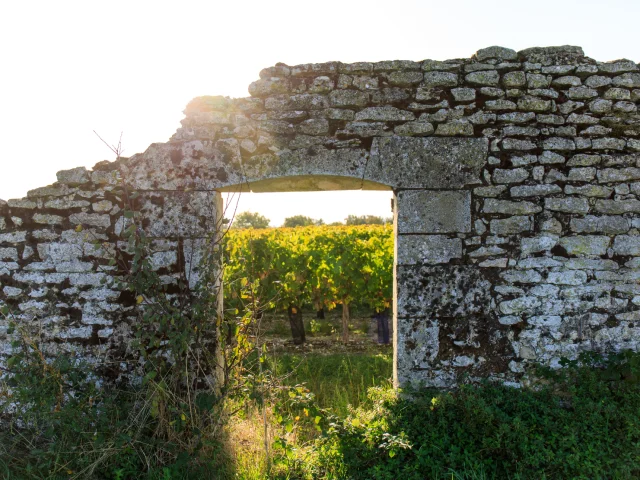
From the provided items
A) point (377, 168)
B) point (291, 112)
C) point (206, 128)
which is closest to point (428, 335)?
point (377, 168)

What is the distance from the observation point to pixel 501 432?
4027mm

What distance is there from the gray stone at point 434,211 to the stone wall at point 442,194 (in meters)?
0.01

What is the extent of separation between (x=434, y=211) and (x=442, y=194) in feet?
0.52

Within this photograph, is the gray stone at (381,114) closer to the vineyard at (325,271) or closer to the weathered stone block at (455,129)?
the weathered stone block at (455,129)

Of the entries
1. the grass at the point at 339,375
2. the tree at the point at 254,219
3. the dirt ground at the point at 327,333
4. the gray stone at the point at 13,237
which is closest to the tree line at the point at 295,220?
the tree at the point at 254,219

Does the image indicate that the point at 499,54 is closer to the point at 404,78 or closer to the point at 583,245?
the point at 404,78

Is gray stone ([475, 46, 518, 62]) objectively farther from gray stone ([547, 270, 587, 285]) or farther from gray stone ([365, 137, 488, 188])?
gray stone ([547, 270, 587, 285])

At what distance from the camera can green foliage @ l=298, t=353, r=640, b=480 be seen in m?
3.97

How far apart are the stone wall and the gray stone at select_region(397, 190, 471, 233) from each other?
0.04ft

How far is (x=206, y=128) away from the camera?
4766 mm

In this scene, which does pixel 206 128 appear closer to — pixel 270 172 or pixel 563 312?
pixel 270 172

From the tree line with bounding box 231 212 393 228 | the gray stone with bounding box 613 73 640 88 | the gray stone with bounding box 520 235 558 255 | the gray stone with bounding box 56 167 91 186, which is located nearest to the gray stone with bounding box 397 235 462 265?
the gray stone with bounding box 520 235 558 255

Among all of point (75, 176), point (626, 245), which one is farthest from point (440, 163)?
point (75, 176)

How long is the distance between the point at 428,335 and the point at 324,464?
133cm
